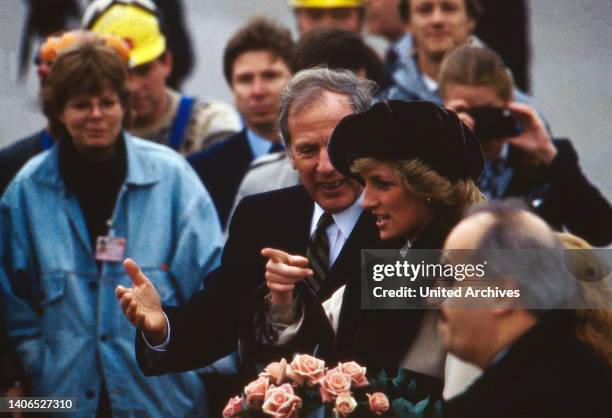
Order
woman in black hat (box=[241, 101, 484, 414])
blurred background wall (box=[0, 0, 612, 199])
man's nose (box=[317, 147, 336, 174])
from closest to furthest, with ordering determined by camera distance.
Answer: woman in black hat (box=[241, 101, 484, 414]), man's nose (box=[317, 147, 336, 174]), blurred background wall (box=[0, 0, 612, 199])

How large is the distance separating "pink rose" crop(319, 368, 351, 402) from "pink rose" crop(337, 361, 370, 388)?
18mm

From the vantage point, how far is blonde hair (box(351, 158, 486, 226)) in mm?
3160

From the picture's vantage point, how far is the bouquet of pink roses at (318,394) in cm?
295

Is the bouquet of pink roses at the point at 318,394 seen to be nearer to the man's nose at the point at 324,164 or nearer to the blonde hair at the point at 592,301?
the blonde hair at the point at 592,301

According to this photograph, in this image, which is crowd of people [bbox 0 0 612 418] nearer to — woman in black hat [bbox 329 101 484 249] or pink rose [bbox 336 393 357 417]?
woman in black hat [bbox 329 101 484 249]

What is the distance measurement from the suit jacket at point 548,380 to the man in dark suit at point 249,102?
267 cm

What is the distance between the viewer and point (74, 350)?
4504mm

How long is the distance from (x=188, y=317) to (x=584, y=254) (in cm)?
108

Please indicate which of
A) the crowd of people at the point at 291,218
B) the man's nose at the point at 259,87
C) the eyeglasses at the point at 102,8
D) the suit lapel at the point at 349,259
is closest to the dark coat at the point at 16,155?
the crowd of people at the point at 291,218

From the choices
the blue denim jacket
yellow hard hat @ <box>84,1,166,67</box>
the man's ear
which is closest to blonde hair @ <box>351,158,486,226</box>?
the man's ear

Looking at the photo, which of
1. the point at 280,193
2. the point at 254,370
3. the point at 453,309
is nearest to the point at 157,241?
the point at 280,193

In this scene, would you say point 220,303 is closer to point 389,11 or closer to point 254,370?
point 254,370

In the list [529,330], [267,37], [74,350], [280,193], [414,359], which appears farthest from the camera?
[267,37]

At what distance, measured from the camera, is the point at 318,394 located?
3.01 meters
